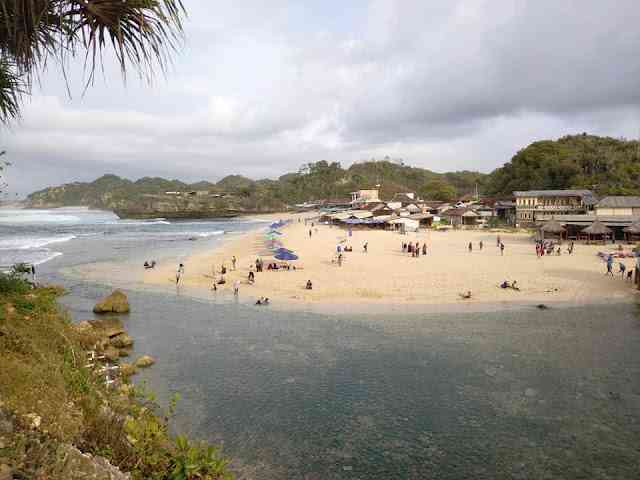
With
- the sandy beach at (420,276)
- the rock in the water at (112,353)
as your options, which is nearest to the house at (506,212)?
the sandy beach at (420,276)

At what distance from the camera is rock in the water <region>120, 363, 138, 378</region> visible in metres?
11.9

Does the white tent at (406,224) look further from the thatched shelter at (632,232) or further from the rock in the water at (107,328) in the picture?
the rock in the water at (107,328)

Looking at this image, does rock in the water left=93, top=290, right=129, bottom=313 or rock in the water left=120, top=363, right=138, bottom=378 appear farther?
rock in the water left=93, top=290, right=129, bottom=313

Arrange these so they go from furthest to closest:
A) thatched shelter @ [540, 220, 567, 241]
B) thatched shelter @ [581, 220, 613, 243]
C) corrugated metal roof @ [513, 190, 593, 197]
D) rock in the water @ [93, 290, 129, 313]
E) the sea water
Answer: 1. corrugated metal roof @ [513, 190, 593, 197]
2. thatched shelter @ [540, 220, 567, 241]
3. thatched shelter @ [581, 220, 613, 243]
4. rock in the water @ [93, 290, 129, 313]
5. the sea water

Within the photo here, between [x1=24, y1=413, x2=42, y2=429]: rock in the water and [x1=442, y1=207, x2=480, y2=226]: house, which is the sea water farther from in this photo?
[x1=442, y1=207, x2=480, y2=226]: house

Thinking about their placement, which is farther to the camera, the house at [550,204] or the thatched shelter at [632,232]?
the house at [550,204]

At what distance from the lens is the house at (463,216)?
2324 inches

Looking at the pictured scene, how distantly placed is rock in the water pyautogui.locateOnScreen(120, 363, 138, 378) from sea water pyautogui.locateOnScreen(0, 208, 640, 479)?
1.39 ft

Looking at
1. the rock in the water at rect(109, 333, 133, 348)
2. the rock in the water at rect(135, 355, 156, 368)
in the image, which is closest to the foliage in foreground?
the rock in the water at rect(135, 355, 156, 368)

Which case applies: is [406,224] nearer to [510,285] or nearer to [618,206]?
[618,206]

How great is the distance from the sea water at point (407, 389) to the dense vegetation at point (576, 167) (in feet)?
185

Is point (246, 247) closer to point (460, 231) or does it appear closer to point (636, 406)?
point (460, 231)

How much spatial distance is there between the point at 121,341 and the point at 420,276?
17.1m

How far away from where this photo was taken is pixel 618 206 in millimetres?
42469
